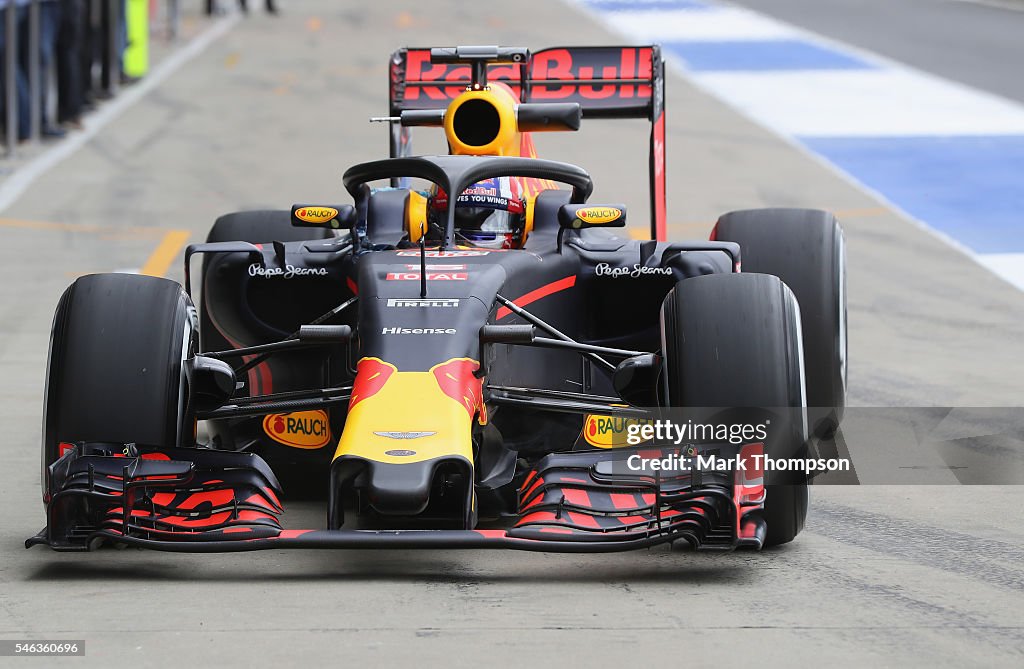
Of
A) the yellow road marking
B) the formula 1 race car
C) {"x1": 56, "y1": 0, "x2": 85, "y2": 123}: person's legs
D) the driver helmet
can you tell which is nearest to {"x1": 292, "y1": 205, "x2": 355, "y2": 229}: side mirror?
the formula 1 race car

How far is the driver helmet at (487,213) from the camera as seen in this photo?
751cm

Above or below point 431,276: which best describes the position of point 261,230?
above

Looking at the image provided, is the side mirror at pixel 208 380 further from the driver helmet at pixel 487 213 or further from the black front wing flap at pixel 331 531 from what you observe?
the driver helmet at pixel 487 213

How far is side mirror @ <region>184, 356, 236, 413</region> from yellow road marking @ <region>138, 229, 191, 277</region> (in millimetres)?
5478

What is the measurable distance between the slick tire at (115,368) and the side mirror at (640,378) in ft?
5.41

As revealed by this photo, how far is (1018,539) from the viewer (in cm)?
640

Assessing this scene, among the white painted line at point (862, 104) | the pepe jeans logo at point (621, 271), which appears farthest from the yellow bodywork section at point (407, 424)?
the white painted line at point (862, 104)

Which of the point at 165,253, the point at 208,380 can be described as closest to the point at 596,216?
the point at 208,380

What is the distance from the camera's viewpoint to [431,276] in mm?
6641

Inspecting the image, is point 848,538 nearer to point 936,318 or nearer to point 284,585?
point 284,585

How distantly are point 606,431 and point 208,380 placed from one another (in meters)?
1.56

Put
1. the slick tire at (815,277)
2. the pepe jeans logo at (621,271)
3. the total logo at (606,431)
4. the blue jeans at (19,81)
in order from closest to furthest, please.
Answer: the total logo at (606,431) < the pepe jeans logo at (621,271) < the slick tire at (815,277) < the blue jeans at (19,81)

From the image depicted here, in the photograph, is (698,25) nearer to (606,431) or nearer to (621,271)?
(621,271)

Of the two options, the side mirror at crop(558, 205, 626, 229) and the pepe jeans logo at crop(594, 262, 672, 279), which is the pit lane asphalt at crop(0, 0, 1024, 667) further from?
the side mirror at crop(558, 205, 626, 229)
